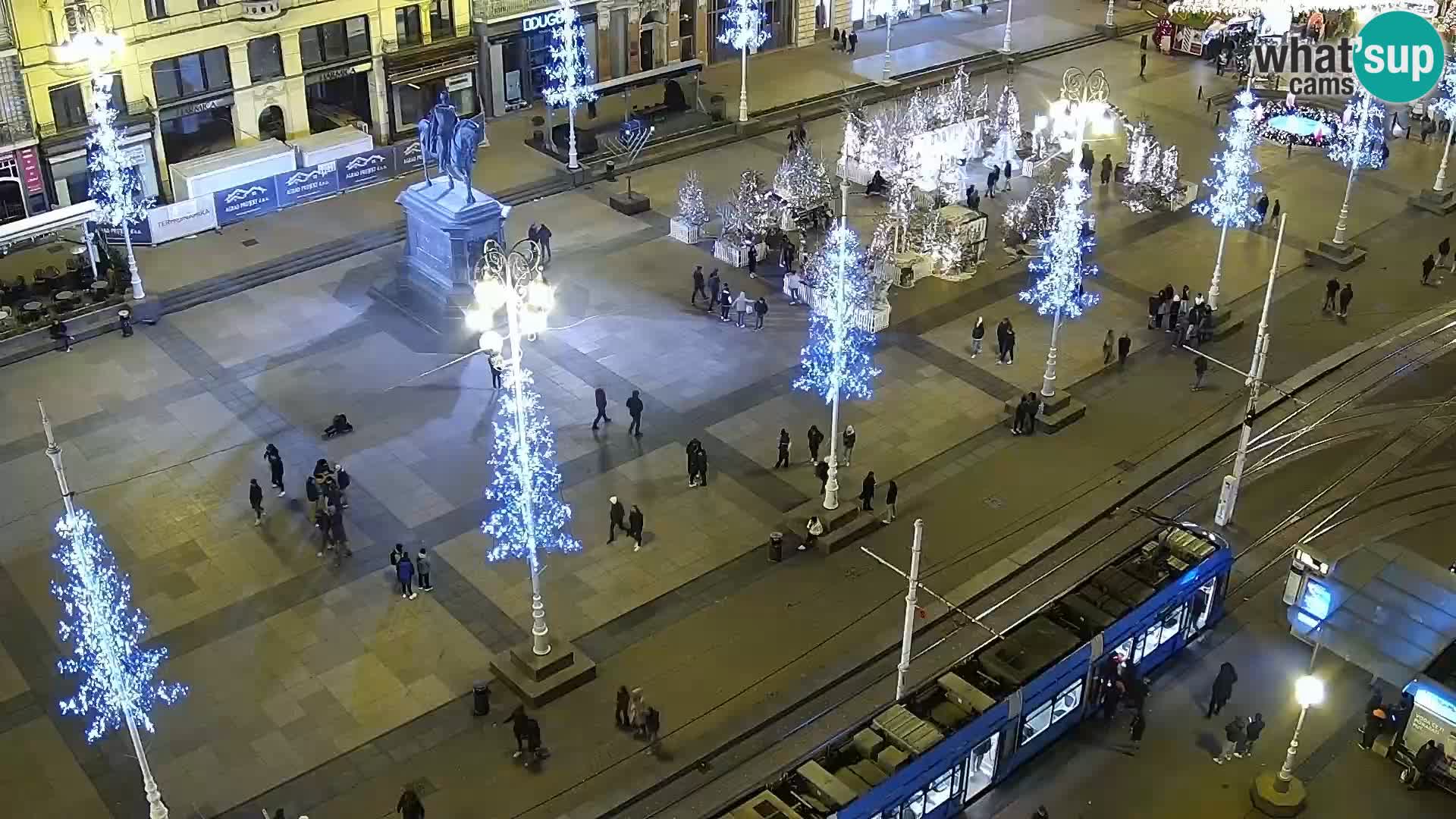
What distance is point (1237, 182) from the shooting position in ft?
151

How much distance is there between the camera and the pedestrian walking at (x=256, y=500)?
1380 inches

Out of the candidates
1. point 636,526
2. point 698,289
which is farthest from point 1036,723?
point 698,289

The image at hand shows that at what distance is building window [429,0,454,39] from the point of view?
56.0 meters

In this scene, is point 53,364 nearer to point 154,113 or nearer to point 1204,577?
point 154,113

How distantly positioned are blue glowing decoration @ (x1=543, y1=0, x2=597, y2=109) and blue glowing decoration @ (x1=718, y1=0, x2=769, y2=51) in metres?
6.41

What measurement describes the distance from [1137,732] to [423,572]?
51.7 ft

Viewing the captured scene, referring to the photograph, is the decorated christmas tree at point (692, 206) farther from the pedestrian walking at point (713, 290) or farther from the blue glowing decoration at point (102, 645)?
the blue glowing decoration at point (102, 645)

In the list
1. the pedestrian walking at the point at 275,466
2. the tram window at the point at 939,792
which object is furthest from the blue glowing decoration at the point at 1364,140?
the pedestrian walking at the point at 275,466

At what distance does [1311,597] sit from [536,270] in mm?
17718

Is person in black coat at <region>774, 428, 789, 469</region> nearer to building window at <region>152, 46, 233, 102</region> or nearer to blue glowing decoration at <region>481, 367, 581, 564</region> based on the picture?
blue glowing decoration at <region>481, 367, 581, 564</region>

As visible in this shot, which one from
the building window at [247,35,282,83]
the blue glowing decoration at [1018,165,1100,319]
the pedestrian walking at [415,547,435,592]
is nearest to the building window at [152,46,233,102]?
the building window at [247,35,282,83]

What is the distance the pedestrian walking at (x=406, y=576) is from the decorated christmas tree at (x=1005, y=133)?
30.4 metres

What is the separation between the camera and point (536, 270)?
96.1 ft

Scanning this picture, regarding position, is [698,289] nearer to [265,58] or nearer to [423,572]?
[423,572]
